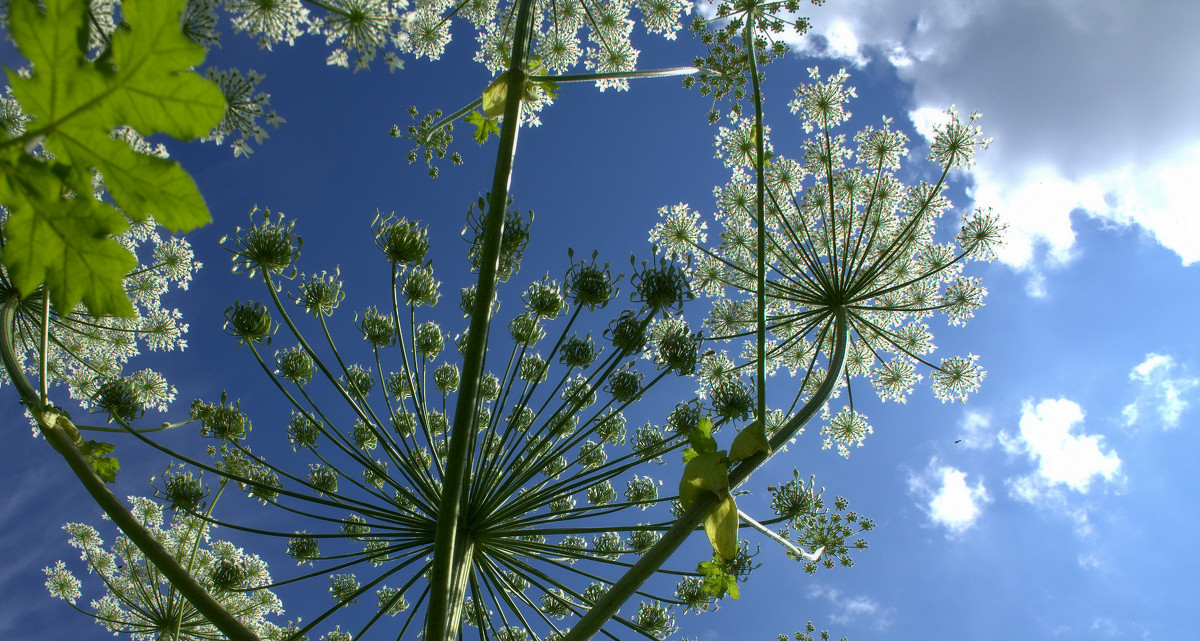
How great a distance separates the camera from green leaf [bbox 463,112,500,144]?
5041 millimetres

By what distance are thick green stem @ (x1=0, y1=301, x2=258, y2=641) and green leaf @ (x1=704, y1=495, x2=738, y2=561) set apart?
2737 mm

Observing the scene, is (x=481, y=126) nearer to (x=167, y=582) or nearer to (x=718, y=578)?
(x=718, y=578)

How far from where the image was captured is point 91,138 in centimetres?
140

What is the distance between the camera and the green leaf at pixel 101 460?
4.19m

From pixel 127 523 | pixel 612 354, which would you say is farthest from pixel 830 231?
pixel 127 523

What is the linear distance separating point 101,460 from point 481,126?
3975 millimetres

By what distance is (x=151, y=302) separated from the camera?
10.8m

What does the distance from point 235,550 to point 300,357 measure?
6294 millimetres

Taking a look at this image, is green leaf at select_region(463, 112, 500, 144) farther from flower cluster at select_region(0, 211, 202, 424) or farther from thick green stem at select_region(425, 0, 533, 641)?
flower cluster at select_region(0, 211, 202, 424)

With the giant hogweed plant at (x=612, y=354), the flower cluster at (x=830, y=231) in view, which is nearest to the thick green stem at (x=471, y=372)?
the giant hogweed plant at (x=612, y=354)

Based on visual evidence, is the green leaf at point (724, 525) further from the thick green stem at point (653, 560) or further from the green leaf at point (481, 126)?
the green leaf at point (481, 126)

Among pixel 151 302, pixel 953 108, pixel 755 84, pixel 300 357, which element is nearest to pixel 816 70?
pixel 953 108

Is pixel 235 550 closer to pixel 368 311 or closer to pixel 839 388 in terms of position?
pixel 368 311

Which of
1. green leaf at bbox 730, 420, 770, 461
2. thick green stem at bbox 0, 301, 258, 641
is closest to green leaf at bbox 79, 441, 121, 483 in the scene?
thick green stem at bbox 0, 301, 258, 641
